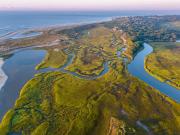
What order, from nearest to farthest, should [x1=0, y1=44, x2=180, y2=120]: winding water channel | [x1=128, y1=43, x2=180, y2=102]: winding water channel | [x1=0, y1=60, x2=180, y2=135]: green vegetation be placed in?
[x1=0, y1=60, x2=180, y2=135]: green vegetation → [x1=0, y1=44, x2=180, y2=120]: winding water channel → [x1=128, y1=43, x2=180, y2=102]: winding water channel

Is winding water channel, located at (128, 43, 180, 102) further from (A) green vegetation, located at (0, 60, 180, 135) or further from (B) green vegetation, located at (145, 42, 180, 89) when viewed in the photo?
(A) green vegetation, located at (0, 60, 180, 135)

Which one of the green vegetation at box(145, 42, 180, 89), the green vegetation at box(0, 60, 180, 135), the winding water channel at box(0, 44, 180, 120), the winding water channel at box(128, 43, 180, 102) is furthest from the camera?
the green vegetation at box(145, 42, 180, 89)

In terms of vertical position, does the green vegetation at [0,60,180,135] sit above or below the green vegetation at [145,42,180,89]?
above

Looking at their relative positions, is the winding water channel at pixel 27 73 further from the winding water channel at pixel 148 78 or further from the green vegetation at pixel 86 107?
the green vegetation at pixel 86 107

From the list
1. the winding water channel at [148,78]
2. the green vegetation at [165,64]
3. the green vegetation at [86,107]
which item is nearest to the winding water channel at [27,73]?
the winding water channel at [148,78]

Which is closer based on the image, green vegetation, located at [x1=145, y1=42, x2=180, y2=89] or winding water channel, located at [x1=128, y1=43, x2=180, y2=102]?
winding water channel, located at [x1=128, y1=43, x2=180, y2=102]

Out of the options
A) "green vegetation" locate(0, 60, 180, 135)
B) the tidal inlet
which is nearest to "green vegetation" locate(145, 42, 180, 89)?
the tidal inlet

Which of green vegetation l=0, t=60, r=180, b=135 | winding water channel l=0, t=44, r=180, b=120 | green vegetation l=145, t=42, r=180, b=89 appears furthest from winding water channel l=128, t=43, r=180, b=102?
green vegetation l=0, t=60, r=180, b=135
